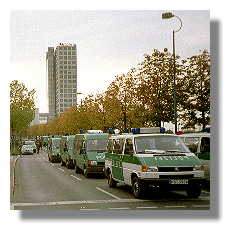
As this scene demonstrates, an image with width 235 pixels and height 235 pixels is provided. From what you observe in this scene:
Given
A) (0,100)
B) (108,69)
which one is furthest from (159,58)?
(0,100)

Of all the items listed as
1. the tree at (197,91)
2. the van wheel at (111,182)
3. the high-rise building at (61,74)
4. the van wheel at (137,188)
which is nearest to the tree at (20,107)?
the high-rise building at (61,74)

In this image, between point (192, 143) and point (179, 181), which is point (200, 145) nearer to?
point (192, 143)

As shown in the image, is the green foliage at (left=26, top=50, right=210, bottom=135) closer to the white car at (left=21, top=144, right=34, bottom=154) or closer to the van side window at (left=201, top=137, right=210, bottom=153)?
the van side window at (left=201, top=137, right=210, bottom=153)

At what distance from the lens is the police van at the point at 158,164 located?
45.8 feet

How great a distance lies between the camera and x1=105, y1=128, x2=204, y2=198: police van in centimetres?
1395

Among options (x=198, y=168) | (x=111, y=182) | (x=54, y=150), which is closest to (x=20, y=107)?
(x=111, y=182)

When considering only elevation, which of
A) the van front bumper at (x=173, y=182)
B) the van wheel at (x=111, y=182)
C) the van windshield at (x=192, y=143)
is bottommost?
the van wheel at (x=111, y=182)

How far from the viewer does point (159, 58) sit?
17.7 meters

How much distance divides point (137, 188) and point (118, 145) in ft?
6.94

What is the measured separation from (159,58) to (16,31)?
512 centimetres

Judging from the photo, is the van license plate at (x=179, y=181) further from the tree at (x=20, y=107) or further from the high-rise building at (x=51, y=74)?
the tree at (x=20, y=107)

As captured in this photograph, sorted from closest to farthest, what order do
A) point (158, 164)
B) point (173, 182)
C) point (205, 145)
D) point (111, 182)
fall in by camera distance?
point (173, 182) → point (158, 164) → point (205, 145) → point (111, 182)

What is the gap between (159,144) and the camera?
48.2ft
